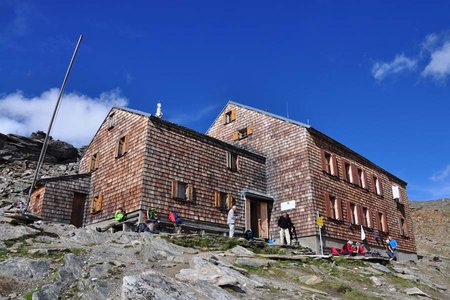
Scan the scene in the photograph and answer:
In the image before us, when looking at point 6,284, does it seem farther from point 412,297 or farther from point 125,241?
point 412,297

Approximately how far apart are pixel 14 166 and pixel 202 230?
21.1 meters

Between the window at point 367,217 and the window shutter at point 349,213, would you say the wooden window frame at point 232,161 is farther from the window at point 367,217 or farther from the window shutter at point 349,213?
the window at point 367,217

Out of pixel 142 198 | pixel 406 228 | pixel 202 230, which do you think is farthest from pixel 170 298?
pixel 406 228

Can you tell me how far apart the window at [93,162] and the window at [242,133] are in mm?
9314

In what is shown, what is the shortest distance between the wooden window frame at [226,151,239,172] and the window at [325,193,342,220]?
545 centimetres

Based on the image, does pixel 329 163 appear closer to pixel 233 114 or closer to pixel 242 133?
pixel 242 133

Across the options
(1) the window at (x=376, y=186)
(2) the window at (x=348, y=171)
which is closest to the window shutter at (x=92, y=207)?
(2) the window at (x=348, y=171)

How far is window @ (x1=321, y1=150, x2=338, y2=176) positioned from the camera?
A: 25.0 metres

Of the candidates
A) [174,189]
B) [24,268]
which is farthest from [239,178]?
[24,268]

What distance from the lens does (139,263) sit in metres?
11.8

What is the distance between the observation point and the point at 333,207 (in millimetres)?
24656

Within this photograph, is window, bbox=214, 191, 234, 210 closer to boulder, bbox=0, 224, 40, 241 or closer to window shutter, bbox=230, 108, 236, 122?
window shutter, bbox=230, 108, 236, 122

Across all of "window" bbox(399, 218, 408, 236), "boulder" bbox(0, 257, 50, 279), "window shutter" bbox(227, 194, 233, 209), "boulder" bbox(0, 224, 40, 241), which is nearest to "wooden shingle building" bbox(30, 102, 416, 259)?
"window shutter" bbox(227, 194, 233, 209)

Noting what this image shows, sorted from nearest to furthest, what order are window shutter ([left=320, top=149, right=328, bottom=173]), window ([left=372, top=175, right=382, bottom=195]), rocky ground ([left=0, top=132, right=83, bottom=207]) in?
window shutter ([left=320, top=149, right=328, bottom=173]), window ([left=372, top=175, right=382, bottom=195]), rocky ground ([left=0, top=132, right=83, bottom=207])
